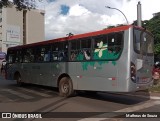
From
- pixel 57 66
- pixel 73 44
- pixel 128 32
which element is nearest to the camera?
pixel 128 32

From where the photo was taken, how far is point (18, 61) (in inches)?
768

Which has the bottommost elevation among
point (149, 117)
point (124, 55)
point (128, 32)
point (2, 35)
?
point (149, 117)

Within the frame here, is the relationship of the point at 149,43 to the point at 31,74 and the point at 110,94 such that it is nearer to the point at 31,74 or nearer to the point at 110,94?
the point at 110,94

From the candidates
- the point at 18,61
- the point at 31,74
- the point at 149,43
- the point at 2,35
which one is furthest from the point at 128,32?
the point at 2,35

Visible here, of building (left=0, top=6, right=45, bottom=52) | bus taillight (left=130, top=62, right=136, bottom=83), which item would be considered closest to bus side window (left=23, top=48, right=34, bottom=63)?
bus taillight (left=130, top=62, right=136, bottom=83)

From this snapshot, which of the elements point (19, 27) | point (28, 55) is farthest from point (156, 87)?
point (19, 27)

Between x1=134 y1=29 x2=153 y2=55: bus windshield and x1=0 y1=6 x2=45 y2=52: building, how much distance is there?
7624 centimetres

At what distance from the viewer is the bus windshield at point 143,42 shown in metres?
11.9

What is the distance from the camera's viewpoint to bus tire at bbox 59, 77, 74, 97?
14.1 meters

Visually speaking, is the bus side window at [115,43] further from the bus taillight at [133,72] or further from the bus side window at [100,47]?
the bus taillight at [133,72]

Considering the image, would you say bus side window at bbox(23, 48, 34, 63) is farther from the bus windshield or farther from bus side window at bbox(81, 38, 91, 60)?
the bus windshield

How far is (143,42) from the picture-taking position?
12406 mm

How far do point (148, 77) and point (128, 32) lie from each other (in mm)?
2251

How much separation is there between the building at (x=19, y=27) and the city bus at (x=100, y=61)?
2872 inches
